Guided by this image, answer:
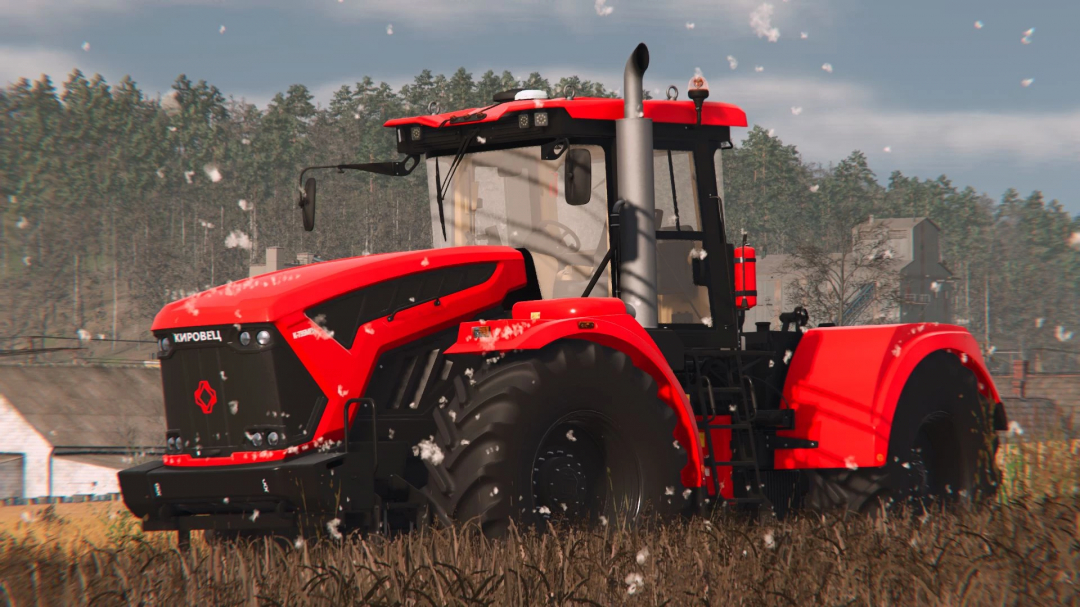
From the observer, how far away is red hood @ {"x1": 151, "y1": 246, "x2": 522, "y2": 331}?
20.6 ft

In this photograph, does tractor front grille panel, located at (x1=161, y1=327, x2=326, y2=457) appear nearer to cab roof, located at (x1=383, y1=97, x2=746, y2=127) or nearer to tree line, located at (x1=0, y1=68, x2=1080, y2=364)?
cab roof, located at (x1=383, y1=97, x2=746, y2=127)

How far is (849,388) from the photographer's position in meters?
8.24

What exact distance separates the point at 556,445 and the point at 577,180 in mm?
1487

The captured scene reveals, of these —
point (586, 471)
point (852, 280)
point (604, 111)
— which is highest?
point (604, 111)

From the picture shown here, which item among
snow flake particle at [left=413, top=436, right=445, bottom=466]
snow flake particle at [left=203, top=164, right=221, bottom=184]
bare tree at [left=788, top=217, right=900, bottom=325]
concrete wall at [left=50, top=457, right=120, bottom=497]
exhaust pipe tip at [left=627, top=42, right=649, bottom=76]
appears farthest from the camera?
snow flake particle at [left=203, top=164, right=221, bottom=184]

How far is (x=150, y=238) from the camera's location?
336ft

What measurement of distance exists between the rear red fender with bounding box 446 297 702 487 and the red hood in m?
0.47

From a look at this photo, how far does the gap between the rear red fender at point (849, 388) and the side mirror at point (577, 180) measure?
245 centimetres

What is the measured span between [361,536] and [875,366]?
3812 mm

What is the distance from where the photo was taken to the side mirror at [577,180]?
6797 mm

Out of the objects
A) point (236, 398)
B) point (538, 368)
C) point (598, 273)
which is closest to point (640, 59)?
point (598, 273)

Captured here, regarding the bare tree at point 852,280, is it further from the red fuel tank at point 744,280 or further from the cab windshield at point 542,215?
the cab windshield at point 542,215

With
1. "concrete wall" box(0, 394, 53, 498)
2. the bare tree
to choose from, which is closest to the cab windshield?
"concrete wall" box(0, 394, 53, 498)

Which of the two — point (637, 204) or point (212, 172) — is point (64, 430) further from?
point (212, 172)
